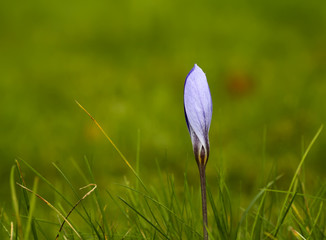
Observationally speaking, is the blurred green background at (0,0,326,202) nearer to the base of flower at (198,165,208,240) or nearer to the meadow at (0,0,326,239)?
the meadow at (0,0,326,239)

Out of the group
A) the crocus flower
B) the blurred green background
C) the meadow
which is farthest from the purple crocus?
the blurred green background

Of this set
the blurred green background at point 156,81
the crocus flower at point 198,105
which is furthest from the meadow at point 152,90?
the crocus flower at point 198,105

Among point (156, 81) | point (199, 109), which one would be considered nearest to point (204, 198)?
point (199, 109)

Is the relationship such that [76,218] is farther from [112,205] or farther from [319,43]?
[319,43]

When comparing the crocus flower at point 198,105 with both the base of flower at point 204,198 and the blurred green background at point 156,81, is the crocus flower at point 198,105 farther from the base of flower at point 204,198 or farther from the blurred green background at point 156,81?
the blurred green background at point 156,81

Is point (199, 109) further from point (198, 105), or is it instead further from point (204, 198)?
point (204, 198)

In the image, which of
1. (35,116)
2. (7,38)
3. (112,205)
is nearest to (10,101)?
(35,116)
